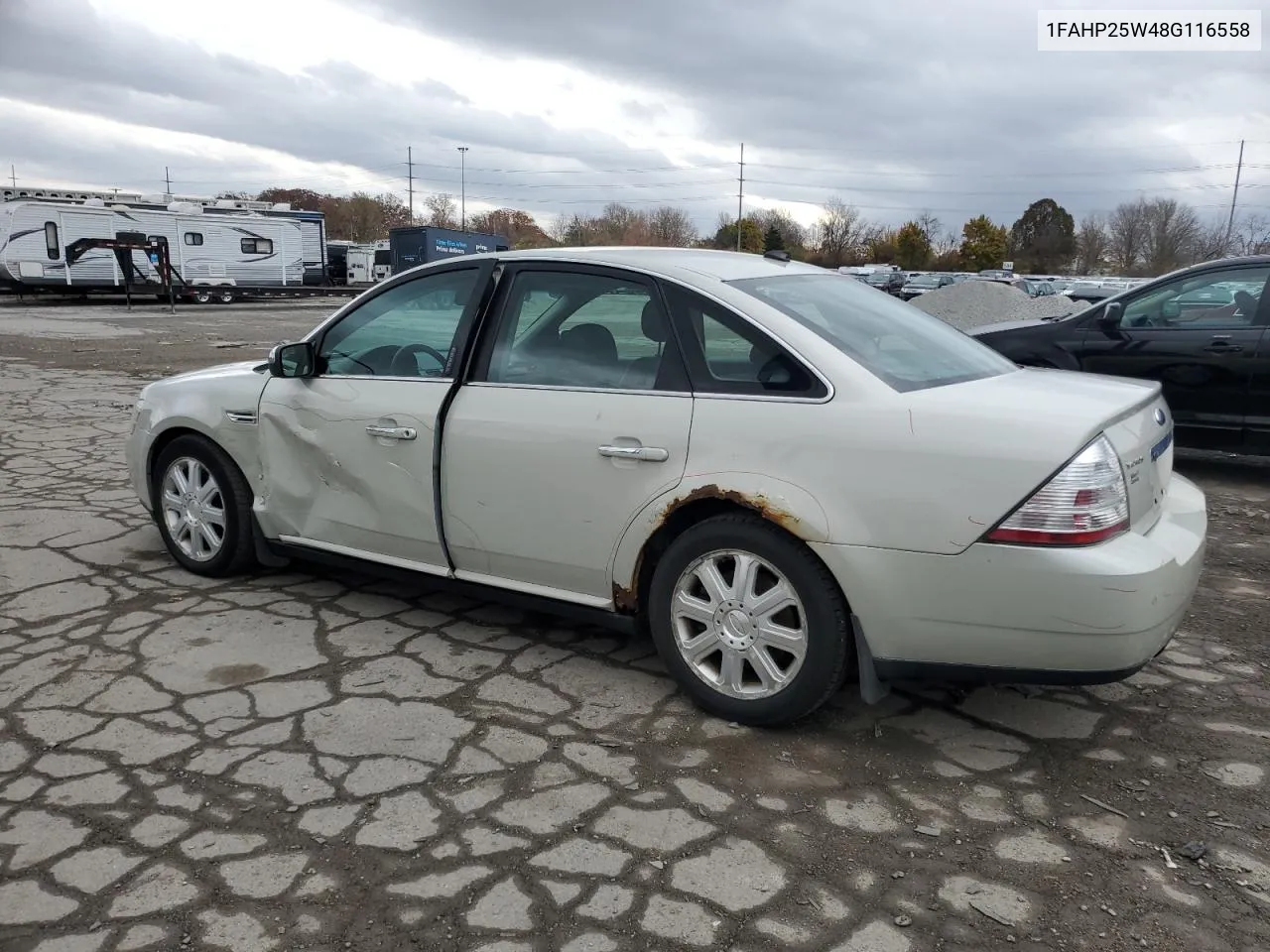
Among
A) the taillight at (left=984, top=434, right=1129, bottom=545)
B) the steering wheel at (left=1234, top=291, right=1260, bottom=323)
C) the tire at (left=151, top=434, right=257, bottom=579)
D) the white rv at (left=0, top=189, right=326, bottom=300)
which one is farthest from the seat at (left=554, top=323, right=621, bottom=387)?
the white rv at (left=0, top=189, right=326, bottom=300)

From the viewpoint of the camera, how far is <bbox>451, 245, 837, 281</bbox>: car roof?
3.62 meters

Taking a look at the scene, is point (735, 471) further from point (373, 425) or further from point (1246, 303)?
point (1246, 303)

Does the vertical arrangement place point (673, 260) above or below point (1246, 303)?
above

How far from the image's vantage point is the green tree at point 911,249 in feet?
269

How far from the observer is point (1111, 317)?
287 inches

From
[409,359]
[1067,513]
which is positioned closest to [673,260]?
[409,359]

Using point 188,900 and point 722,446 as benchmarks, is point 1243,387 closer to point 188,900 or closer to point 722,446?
point 722,446

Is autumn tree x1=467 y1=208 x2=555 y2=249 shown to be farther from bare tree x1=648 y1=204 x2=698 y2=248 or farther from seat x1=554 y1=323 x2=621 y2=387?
seat x1=554 y1=323 x2=621 y2=387

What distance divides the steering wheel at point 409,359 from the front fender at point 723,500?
3.89ft

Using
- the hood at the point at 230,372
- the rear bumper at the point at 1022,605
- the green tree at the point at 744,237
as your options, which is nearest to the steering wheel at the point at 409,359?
the hood at the point at 230,372

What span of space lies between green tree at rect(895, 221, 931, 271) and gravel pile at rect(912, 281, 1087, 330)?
68.5m

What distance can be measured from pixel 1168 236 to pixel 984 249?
18.1m

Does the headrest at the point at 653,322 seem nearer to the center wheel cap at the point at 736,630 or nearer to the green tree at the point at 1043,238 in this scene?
the center wheel cap at the point at 736,630

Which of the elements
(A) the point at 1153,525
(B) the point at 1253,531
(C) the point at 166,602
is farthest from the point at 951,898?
(B) the point at 1253,531
